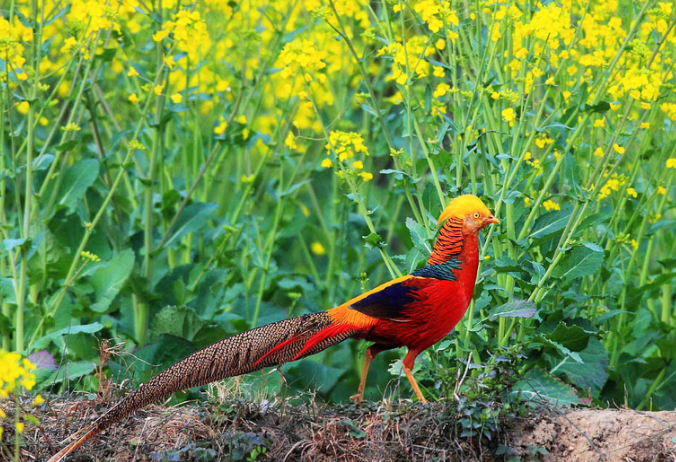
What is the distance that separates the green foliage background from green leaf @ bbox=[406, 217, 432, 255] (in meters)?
0.01

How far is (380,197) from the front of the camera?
6754 mm

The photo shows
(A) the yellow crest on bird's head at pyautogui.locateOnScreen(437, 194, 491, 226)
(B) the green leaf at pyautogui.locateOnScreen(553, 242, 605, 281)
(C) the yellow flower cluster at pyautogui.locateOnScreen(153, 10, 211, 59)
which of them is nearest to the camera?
(A) the yellow crest on bird's head at pyautogui.locateOnScreen(437, 194, 491, 226)

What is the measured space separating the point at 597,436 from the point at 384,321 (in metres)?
0.97

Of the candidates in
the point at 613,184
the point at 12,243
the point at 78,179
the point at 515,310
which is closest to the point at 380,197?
the point at 78,179

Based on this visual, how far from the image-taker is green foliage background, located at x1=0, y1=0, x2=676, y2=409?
13.5 feet

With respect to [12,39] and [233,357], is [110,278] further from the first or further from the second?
[233,357]

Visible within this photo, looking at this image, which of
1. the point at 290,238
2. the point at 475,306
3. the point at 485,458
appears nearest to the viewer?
the point at 485,458

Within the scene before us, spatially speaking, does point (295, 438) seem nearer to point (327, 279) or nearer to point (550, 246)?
point (550, 246)

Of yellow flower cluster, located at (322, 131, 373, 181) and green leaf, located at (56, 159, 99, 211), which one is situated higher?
yellow flower cluster, located at (322, 131, 373, 181)

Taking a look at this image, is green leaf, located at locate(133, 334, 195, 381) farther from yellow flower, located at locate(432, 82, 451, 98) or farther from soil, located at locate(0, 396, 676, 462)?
yellow flower, located at locate(432, 82, 451, 98)

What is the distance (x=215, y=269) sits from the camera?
5.51 metres

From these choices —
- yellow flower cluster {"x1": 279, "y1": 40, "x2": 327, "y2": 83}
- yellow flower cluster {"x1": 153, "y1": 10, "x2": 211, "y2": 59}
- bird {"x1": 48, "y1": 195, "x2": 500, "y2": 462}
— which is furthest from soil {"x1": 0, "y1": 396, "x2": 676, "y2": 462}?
yellow flower cluster {"x1": 153, "y1": 10, "x2": 211, "y2": 59}

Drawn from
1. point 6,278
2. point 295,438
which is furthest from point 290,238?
point 295,438

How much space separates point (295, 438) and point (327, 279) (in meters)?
2.49
